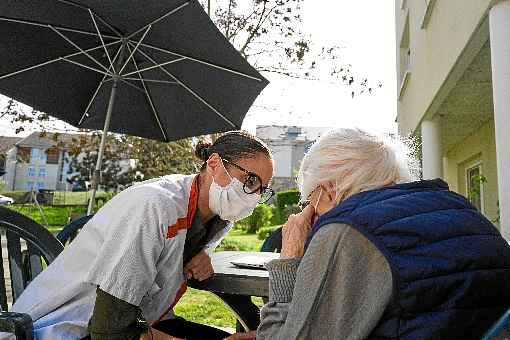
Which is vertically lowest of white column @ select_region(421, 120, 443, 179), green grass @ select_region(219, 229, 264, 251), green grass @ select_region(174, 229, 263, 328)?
green grass @ select_region(174, 229, 263, 328)

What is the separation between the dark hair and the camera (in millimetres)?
2238

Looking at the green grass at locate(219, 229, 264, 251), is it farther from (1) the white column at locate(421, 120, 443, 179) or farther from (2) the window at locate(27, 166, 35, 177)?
(2) the window at locate(27, 166, 35, 177)

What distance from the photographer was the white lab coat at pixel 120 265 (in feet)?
5.44

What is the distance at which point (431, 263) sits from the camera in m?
1.13

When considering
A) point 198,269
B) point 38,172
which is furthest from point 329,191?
point 38,172

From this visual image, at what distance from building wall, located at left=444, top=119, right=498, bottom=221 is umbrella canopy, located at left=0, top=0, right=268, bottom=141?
17.7 ft

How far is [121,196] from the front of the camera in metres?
1.86

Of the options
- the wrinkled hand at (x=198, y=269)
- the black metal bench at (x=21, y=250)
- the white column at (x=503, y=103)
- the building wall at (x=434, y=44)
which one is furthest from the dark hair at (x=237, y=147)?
the building wall at (x=434, y=44)

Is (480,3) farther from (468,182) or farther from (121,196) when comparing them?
(468,182)

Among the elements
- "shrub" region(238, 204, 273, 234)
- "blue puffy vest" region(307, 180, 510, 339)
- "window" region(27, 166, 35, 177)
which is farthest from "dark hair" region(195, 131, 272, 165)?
"window" region(27, 166, 35, 177)

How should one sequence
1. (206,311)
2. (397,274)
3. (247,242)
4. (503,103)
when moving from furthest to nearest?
(247,242) < (206,311) < (503,103) < (397,274)

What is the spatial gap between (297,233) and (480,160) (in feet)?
32.1

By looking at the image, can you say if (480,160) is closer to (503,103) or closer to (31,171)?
(503,103)

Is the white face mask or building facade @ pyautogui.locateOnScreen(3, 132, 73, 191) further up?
building facade @ pyautogui.locateOnScreen(3, 132, 73, 191)
